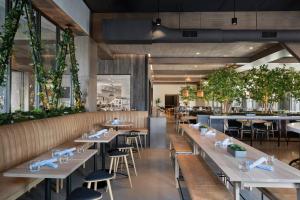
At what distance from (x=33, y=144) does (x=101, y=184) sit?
1.26m

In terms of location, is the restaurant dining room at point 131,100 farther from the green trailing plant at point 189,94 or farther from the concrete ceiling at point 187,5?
the green trailing plant at point 189,94

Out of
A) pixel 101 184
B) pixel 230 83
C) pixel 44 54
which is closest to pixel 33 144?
pixel 101 184

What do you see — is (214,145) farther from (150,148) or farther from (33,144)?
(150,148)

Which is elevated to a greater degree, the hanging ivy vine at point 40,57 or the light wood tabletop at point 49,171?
the hanging ivy vine at point 40,57

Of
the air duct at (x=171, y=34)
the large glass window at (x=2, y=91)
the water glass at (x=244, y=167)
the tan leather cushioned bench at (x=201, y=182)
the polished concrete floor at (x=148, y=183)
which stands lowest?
→ the polished concrete floor at (x=148, y=183)

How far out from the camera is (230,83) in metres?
9.58

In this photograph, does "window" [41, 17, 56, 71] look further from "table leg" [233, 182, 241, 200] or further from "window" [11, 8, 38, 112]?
"table leg" [233, 182, 241, 200]

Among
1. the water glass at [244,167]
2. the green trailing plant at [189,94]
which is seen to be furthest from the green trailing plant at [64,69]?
the green trailing plant at [189,94]

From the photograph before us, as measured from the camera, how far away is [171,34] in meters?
6.54

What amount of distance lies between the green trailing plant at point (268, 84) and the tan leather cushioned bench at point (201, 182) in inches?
263

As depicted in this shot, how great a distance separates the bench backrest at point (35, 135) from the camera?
141 inches

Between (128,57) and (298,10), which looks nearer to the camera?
(298,10)

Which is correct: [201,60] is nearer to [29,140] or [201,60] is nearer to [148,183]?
[148,183]

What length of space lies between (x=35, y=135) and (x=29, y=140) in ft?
0.65
